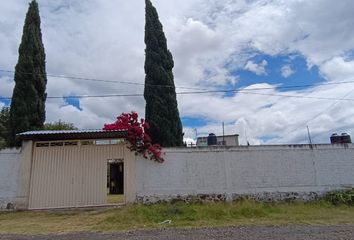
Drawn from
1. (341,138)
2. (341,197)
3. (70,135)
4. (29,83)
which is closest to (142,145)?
(70,135)

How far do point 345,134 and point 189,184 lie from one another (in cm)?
791

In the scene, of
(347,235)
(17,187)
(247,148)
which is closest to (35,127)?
(17,187)

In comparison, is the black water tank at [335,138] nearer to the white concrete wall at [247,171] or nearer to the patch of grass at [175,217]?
the white concrete wall at [247,171]

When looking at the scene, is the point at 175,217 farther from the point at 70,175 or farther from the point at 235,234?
the point at 70,175

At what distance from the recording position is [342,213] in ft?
35.2

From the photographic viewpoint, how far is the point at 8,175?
39.3 feet

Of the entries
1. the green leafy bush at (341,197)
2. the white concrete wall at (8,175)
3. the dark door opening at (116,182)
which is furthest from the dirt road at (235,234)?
the dark door opening at (116,182)

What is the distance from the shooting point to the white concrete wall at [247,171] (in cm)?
1227

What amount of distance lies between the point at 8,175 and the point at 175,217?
6525 mm

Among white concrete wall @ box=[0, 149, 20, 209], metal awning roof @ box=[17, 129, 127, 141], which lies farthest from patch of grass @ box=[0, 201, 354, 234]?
metal awning roof @ box=[17, 129, 127, 141]

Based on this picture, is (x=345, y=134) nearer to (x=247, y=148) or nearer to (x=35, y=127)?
(x=247, y=148)

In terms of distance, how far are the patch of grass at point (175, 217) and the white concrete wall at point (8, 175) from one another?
617 mm

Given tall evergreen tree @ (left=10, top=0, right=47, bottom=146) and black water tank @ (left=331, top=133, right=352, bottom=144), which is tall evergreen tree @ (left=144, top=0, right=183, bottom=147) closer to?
tall evergreen tree @ (left=10, top=0, right=47, bottom=146)

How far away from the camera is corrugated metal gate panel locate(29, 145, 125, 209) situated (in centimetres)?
1216
